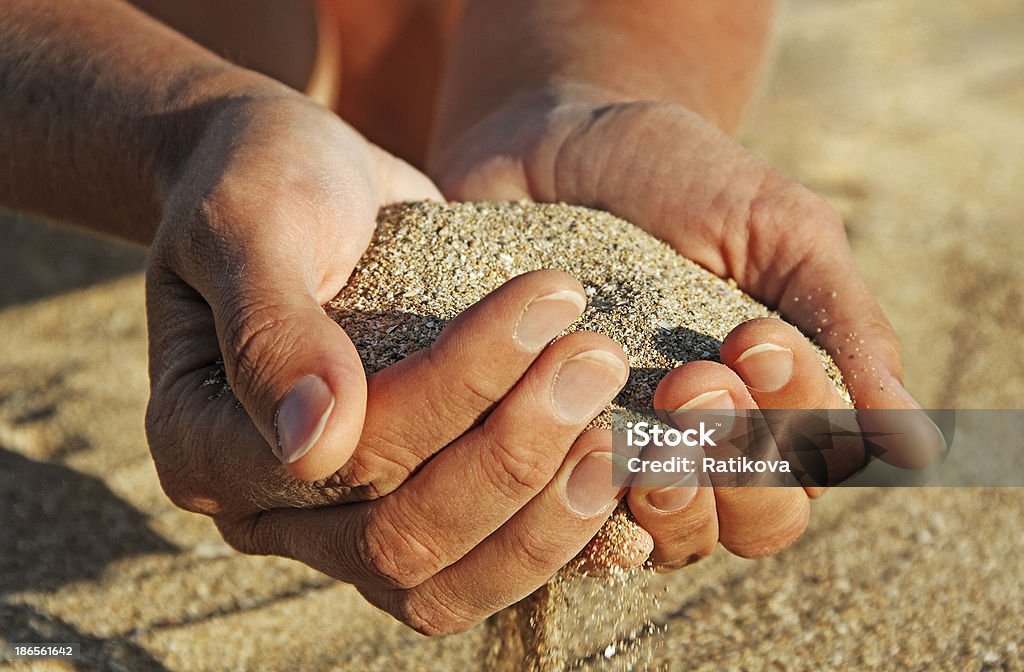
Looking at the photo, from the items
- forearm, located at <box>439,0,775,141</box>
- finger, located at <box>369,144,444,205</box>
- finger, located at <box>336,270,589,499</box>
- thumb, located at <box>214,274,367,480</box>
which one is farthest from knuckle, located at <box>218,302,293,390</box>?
forearm, located at <box>439,0,775,141</box>

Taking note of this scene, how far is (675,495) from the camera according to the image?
114cm

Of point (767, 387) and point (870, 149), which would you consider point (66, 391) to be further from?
point (870, 149)

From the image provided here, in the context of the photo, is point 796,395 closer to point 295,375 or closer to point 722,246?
point 722,246

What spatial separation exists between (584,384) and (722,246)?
0.63m

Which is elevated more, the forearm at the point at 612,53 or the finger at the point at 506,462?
the finger at the point at 506,462

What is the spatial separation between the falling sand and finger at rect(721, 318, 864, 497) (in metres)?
0.09

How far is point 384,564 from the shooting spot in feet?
3.73

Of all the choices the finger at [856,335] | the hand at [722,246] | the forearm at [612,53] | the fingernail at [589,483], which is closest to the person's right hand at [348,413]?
the fingernail at [589,483]

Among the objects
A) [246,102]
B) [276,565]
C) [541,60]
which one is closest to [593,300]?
[246,102]

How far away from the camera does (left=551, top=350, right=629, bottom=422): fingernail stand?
1.05m

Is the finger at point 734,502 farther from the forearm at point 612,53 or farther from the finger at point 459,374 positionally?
the forearm at point 612,53

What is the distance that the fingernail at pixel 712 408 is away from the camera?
112 cm

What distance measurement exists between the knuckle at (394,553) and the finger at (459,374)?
0.06m

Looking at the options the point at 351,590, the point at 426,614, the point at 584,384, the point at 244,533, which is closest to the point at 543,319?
the point at 584,384
